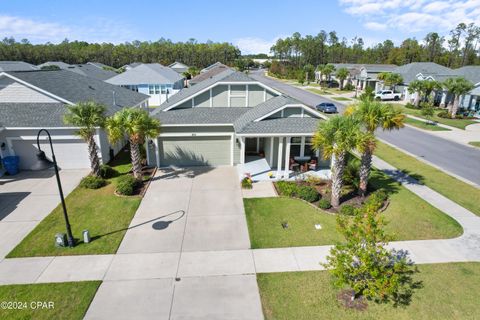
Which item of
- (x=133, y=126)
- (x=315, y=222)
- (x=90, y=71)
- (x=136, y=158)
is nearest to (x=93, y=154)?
(x=136, y=158)

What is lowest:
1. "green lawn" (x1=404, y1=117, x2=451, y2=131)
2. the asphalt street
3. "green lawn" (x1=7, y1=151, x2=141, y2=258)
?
"green lawn" (x1=7, y1=151, x2=141, y2=258)

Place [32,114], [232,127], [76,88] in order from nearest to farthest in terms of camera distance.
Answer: [32,114]
[232,127]
[76,88]

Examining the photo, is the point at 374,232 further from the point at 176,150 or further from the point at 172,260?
the point at 176,150

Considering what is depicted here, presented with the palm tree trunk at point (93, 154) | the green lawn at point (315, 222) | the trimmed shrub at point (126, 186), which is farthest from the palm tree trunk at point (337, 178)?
the palm tree trunk at point (93, 154)

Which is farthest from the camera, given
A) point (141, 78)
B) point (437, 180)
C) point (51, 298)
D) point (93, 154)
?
point (141, 78)

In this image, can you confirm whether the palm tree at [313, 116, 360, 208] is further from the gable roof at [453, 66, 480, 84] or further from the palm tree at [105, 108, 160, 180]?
the gable roof at [453, 66, 480, 84]

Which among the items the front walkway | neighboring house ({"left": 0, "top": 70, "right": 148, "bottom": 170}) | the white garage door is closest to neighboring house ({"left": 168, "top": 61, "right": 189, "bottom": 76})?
neighboring house ({"left": 0, "top": 70, "right": 148, "bottom": 170})

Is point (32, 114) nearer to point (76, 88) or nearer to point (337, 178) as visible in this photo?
point (76, 88)
